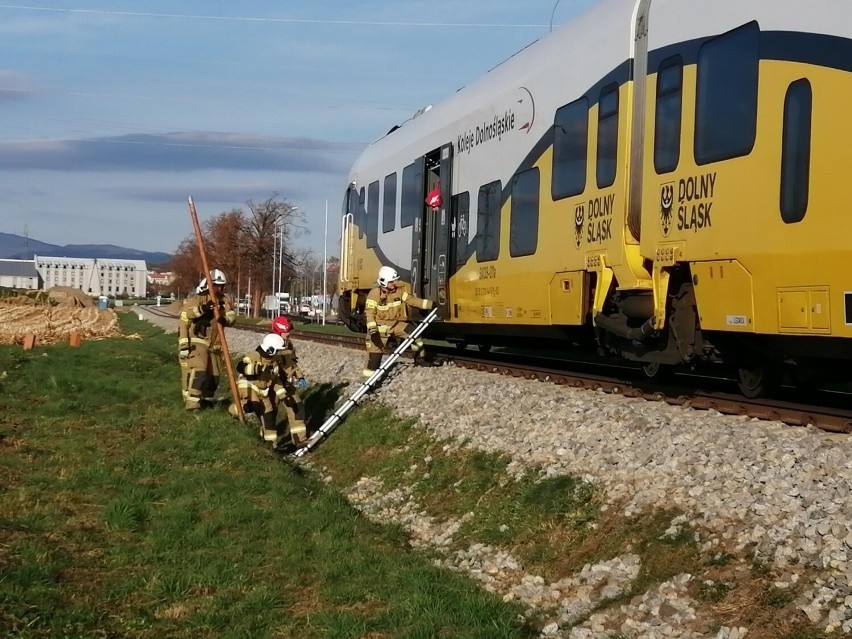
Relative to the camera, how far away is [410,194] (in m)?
17.8

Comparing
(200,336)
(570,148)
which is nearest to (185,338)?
(200,336)

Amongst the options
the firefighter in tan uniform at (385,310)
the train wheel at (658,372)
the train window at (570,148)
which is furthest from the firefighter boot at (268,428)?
the train wheel at (658,372)

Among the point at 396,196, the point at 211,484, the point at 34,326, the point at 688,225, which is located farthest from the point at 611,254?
the point at 34,326

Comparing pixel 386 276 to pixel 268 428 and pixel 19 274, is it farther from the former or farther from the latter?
pixel 19 274

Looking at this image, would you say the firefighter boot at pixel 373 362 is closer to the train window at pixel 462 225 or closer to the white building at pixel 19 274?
the train window at pixel 462 225

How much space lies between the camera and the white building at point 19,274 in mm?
184875

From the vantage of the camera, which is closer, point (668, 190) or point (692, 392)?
point (668, 190)

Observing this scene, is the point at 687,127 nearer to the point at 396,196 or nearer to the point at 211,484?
the point at 211,484

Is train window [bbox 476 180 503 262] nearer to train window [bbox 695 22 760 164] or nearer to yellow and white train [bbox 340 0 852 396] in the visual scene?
yellow and white train [bbox 340 0 852 396]

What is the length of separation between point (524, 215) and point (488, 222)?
139 centimetres

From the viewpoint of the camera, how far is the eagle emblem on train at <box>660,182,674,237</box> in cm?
927

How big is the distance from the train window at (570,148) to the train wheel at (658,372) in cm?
195

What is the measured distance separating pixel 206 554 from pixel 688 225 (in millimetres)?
4719

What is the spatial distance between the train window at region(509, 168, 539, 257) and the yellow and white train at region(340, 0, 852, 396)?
33 mm
